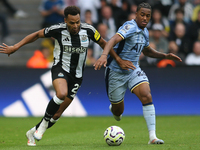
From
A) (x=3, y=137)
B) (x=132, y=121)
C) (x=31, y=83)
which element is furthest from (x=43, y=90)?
(x=3, y=137)

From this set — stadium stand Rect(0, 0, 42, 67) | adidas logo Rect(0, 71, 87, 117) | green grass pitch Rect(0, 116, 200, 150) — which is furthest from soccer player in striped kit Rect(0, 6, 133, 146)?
stadium stand Rect(0, 0, 42, 67)

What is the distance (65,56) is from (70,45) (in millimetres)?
219

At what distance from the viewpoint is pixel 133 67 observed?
685 centimetres

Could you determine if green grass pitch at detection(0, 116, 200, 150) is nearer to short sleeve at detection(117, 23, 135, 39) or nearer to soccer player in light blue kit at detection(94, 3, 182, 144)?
soccer player in light blue kit at detection(94, 3, 182, 144)

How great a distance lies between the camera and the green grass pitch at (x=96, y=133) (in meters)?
6.22

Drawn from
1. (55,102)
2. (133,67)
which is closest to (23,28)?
(133,67)

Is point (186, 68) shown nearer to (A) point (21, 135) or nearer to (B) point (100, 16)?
(B) point (100, 16)

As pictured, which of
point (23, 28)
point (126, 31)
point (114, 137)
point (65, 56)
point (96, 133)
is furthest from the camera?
point (23, 28)

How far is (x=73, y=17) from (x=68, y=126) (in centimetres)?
405

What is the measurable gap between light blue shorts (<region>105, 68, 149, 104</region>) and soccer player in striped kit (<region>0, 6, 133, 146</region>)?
249 mm

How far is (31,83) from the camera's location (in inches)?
460

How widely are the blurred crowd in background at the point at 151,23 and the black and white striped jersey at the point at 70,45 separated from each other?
5.33 m

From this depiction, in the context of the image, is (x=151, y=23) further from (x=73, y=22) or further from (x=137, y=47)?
(x=73, y=22)

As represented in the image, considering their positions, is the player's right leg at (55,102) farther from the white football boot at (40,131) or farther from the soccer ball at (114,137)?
the soccer ball at (114,137)
